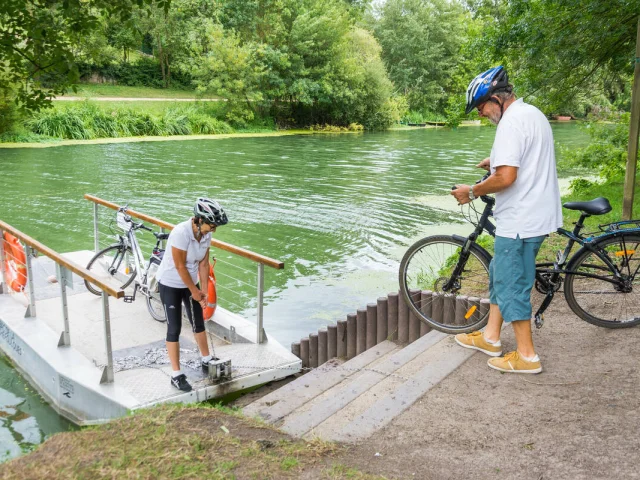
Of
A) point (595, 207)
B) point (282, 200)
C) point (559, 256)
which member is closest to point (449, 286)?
point (559, 256)

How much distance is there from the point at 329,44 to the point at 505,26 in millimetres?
37768

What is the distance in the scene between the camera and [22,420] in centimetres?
557

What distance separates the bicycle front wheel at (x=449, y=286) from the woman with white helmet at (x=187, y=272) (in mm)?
1569

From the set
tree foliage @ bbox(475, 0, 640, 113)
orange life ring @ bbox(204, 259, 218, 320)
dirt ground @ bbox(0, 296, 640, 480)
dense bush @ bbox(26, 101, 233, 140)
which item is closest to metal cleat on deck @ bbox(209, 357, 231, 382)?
orange life ring @ bbox(204, 259, 218, 320)

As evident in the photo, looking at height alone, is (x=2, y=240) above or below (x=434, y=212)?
above

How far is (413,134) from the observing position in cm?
4472

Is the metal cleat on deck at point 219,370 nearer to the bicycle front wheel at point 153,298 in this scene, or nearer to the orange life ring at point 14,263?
the bicycle front wheel at point 153,298

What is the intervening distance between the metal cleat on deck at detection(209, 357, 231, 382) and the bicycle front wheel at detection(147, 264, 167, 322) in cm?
189

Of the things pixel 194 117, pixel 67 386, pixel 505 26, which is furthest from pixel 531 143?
pixel 194 117

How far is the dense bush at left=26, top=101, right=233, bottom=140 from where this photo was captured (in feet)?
101

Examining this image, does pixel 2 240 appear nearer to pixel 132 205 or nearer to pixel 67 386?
pixel 67 386

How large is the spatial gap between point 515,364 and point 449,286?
0.99 meters

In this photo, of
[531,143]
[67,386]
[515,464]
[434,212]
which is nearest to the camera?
[515,464]

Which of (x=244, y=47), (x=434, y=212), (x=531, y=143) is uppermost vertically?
(x=244, y=47)
